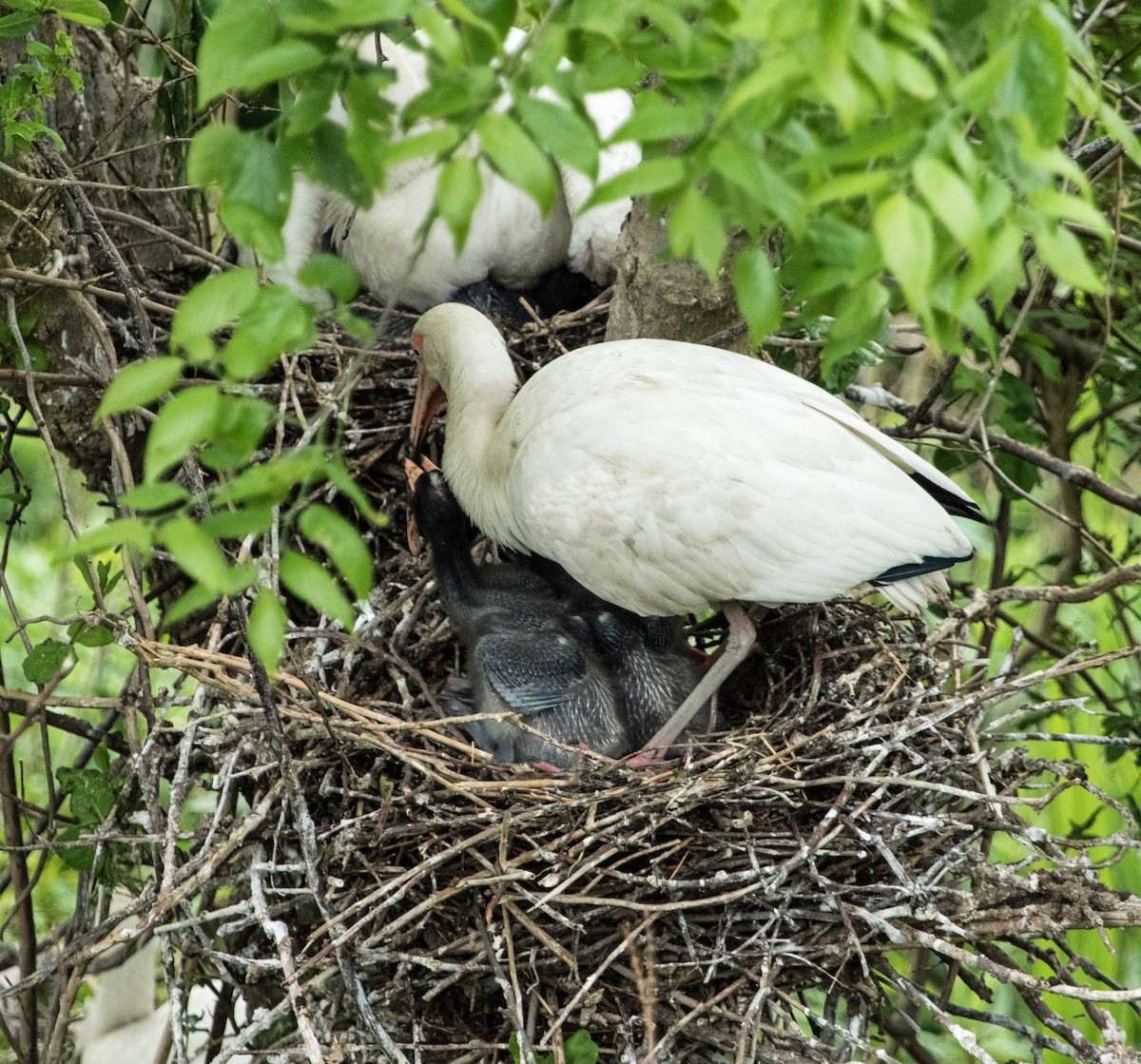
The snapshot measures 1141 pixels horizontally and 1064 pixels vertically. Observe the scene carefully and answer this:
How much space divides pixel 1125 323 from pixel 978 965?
2451 millimetres

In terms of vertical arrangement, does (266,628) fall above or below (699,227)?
below

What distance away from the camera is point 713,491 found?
7.73ft

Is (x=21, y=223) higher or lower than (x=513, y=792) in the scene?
higher

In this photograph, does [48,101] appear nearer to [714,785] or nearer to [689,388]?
[689,388]

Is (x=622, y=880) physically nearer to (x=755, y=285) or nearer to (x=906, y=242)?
(x=755, y=285)

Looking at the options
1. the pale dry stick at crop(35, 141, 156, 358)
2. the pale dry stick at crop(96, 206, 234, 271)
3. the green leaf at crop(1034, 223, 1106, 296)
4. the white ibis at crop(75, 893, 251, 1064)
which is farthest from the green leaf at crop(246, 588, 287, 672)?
the white ibis at crop(75, 893, 251, 1064)

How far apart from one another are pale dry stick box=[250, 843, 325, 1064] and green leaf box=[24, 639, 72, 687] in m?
0.53

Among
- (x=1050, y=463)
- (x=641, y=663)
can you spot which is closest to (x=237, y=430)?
(x=641, y=663)

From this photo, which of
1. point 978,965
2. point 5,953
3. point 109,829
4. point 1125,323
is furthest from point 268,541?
point 1125,323

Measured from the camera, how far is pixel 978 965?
182cm

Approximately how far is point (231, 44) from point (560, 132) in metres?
0.29

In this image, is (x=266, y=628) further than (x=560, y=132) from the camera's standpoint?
Yes

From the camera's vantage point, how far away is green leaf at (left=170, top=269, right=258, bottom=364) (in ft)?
3.38

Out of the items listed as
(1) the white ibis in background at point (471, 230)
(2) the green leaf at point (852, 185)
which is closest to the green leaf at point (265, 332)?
(2) the green leaf at point (852, 185)
